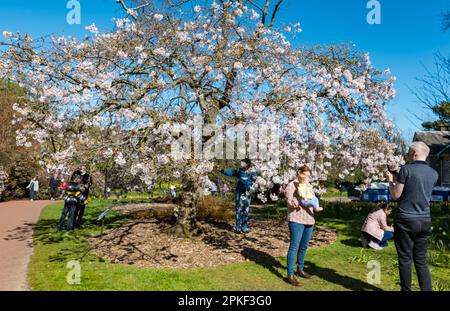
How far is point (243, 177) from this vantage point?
7.79 metres

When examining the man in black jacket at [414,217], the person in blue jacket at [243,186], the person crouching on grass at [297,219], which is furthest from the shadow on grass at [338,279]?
the person in blue jacket at [243,186]

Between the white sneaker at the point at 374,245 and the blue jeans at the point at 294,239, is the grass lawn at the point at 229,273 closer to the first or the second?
the white sneaker at the point at 374,245

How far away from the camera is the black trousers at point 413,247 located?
13.2 feet

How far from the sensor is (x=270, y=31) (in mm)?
8141

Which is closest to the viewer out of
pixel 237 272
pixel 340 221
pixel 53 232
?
pixel 237 272

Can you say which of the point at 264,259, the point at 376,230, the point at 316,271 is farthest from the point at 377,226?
the point at 264,259

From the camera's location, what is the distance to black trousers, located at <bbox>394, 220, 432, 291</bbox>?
4.03 m

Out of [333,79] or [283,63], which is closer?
[333,79]

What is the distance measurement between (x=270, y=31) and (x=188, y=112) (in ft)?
9.33

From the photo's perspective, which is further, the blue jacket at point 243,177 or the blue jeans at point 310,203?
the blue jacket at point 243,177

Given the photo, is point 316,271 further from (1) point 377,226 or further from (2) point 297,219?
(1) point 377,226
